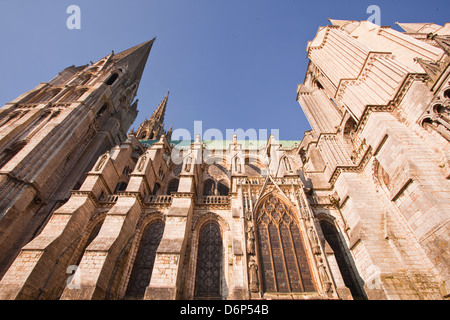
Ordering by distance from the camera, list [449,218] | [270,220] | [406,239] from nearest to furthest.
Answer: [449,218]
[406,239]
[270,220]

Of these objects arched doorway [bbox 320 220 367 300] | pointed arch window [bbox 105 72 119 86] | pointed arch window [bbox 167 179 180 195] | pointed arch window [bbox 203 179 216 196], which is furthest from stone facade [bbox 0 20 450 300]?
pointed arch window [bbox 105 72 119 86]

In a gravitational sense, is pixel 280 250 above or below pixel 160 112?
below

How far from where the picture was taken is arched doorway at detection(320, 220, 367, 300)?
9062 mm

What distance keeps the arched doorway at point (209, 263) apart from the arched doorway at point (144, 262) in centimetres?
224

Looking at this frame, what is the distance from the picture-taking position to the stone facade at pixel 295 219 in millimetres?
7539

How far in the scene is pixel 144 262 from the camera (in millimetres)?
10250

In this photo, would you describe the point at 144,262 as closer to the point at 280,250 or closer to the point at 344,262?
the point at 280,250

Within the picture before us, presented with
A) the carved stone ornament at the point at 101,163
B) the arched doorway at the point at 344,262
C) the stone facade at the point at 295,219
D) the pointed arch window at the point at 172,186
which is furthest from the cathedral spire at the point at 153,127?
the arched doorway at the point at 344,262

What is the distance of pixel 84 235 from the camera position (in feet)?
35.0

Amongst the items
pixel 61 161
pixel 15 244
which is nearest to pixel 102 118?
pixel 61 161

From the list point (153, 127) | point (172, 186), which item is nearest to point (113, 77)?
point (153, 127)

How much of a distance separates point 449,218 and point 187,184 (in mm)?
10564

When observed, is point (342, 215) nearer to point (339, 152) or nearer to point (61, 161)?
point (339, 152)

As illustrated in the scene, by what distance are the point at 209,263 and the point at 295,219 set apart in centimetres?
459
